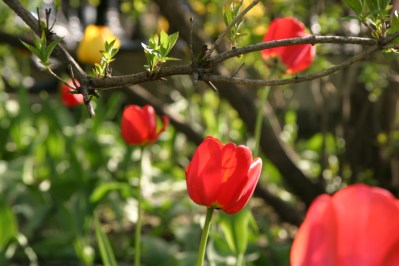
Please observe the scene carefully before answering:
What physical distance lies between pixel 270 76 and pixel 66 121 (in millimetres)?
2432

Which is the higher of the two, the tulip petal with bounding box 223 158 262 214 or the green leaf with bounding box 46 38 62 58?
the green leaf with bounding box 46 38 62 58

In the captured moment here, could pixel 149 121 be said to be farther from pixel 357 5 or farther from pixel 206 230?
pixel 357 5

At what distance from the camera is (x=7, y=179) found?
3.04m

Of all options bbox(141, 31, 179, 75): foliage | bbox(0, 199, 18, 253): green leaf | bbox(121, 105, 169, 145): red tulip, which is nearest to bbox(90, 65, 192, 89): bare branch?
bbox(141, 31, 179, 75): foliage

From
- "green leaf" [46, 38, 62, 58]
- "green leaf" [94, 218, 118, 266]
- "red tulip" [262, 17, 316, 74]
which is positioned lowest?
"green leaf" [94, 218, 118, 266]

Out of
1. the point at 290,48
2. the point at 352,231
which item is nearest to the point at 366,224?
the point at 352,231

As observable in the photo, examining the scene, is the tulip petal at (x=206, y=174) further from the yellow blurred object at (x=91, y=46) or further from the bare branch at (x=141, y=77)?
the yellow blurred object at (x=91, y=46)

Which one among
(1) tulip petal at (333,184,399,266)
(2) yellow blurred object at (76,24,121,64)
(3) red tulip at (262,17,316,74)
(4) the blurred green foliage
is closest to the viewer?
(1) tulip petal at (333,184,399,266)

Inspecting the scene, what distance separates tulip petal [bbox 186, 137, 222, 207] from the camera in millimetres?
1124

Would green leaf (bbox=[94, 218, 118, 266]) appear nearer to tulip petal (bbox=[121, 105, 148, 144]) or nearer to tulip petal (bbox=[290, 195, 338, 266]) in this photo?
tulip petal (bbox=[121, 105, 148, 144])

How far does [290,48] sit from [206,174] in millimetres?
741

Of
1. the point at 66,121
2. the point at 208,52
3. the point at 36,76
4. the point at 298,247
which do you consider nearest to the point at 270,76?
the point at 208,52

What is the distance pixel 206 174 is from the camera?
113 centimetres

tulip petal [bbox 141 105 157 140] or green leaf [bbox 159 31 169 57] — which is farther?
tulip petal [bbox 141 105 157 140]
